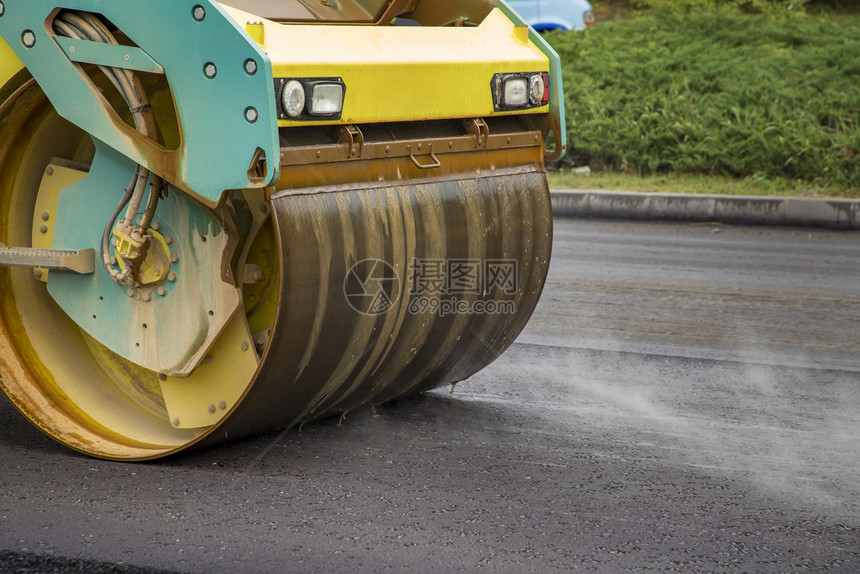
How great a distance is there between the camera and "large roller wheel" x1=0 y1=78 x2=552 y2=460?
3111 millimetres

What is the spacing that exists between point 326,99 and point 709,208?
23.1 feet

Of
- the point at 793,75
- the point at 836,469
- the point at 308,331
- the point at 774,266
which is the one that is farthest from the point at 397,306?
the point at 793,75

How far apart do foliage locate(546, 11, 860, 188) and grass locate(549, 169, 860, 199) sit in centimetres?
15

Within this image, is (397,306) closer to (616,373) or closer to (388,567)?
(388,567)

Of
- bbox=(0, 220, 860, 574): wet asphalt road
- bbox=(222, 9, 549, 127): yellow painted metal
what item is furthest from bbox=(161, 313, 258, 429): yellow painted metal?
bbox=(222, 9, 549, 127): yellow painted metal

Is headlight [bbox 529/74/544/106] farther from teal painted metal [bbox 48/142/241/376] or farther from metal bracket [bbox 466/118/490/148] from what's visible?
teal painted metal [bbox 48/142/241/376]

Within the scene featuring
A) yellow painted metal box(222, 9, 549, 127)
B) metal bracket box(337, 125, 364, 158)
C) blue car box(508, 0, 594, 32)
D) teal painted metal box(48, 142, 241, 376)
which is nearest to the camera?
yellow painted metal box(222, 9, 549, 127)

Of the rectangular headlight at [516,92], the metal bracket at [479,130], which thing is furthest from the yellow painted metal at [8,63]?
the rectangular headlight at [516,92]

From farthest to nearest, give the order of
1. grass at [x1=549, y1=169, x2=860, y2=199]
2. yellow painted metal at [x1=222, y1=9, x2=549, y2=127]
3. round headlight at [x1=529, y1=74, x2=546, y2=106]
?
grass at [x1=549, y1=169, x2=860, y2=199] < round headlight at [x1=529, y1=74, x2=546, y2=106] < yellow painted metal at [x1=222, y1=9, x2=549, y2=127]

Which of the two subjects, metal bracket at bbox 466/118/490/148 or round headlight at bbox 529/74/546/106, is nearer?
metal bracket at bbox 466/118/490/148

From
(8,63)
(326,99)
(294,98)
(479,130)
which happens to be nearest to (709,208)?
(479,130)

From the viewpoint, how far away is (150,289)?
3.38 m

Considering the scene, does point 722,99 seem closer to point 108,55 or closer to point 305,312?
point 305,312

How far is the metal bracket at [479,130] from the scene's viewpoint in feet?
11.5
